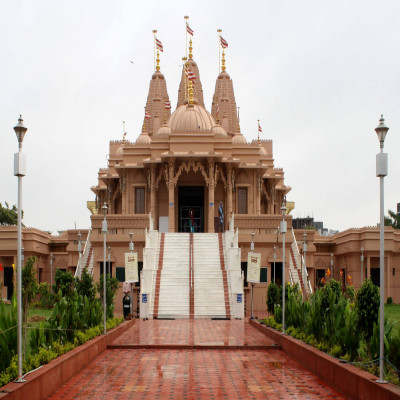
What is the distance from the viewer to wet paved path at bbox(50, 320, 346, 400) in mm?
9328

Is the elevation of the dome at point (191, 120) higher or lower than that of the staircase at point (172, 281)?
higher

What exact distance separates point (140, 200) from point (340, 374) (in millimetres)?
27572

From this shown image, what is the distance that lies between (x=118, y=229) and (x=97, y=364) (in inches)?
702

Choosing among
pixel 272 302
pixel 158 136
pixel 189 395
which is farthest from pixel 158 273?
pixel 189 395

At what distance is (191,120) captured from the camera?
36812mm

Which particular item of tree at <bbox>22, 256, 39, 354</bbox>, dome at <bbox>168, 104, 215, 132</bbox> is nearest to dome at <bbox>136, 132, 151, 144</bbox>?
dome at <bbox>168, 104, 215, 132</bbox>

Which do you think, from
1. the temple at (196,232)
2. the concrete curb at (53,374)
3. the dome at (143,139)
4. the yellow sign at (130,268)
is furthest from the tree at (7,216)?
the concrete curb at (53,374)

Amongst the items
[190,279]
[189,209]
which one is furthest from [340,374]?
[189,209]

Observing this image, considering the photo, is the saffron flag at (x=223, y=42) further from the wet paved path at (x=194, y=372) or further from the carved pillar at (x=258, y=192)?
the wet paved path at (x=194, y=372)

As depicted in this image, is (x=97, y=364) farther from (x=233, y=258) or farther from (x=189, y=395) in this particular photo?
(x=233, y=258)

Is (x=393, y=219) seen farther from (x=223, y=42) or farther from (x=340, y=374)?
(x=340, y=374)

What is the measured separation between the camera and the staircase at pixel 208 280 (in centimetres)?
2353

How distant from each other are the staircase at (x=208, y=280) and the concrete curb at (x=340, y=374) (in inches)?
378

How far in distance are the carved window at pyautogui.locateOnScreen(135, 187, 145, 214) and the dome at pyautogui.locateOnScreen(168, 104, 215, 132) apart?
13.7 feet
